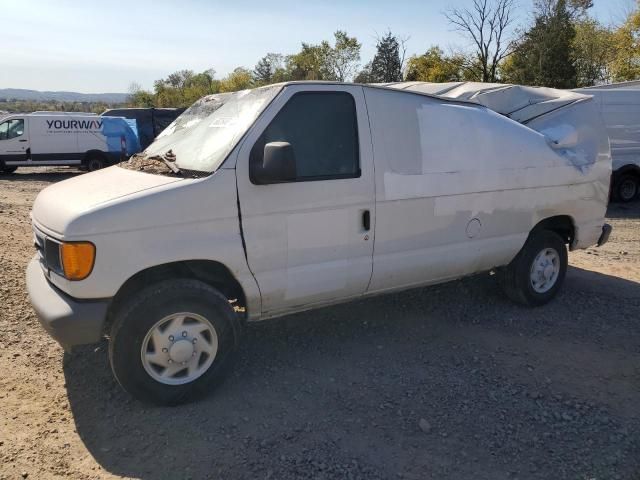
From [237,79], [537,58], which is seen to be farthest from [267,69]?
[537,58]

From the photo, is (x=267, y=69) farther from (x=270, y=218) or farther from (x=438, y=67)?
(x=270, y=218)

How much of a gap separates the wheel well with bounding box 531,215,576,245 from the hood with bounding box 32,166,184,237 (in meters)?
3.53

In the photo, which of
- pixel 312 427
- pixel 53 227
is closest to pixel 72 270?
pixel 53 227

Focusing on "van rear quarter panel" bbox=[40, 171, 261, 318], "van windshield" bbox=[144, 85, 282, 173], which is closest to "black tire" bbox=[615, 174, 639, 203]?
"van windshield" bbox=[144, 85, 282, 173]

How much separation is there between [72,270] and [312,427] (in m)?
1.70

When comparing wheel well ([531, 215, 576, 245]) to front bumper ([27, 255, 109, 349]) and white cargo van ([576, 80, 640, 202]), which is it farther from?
white cargo van ([576, 80, 640, 202])

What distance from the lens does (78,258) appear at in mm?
3145

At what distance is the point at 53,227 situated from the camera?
334 cm

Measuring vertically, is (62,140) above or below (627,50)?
below

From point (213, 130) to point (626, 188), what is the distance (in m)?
11.7

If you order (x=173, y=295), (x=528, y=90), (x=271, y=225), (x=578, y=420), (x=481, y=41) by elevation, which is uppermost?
(x=481, y=41)

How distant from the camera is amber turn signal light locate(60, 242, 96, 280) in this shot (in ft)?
10.3

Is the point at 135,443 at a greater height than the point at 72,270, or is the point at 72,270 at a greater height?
the point at 72,270

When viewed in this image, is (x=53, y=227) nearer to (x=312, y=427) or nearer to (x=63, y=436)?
(x=63, y=436)
